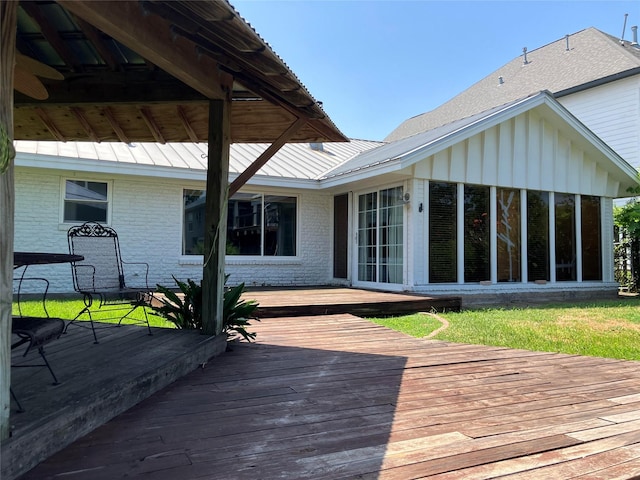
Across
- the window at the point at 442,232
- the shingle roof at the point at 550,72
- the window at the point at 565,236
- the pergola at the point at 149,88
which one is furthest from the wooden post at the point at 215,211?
the shingle roof at the point at 550,72

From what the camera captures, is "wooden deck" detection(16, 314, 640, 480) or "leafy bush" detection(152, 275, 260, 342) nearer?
"wooden deck" detection(16, 314, 640, 480)

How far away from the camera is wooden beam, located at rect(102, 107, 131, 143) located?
4.70 meters

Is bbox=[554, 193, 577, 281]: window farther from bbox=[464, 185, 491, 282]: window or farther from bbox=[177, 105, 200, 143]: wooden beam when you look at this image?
bbox=[177, 105, 200, 143]: wooden beam

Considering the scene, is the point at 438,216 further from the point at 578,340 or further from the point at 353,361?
the point at 353,361

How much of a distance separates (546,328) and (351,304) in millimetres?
2695

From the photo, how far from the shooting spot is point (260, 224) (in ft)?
33.9

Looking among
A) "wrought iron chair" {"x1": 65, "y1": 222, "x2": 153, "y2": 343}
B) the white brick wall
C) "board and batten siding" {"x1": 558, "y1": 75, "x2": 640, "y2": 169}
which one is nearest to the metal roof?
the white brick wall

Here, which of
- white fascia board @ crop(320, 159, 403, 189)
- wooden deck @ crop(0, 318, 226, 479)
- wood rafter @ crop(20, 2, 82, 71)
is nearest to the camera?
wooden deck @ crop(0, 318, 226, 479)

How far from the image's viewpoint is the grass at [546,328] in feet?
15.8

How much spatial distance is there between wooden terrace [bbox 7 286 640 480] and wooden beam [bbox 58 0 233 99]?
217 centimetres

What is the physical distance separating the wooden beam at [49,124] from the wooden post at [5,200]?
352 cm

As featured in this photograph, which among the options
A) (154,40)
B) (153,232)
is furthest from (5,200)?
(153,232)

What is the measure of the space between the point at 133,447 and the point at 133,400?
61 cm

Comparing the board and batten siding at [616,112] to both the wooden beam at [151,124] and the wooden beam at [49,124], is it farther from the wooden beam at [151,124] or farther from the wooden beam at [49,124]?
the wooden beam at [49,124]
